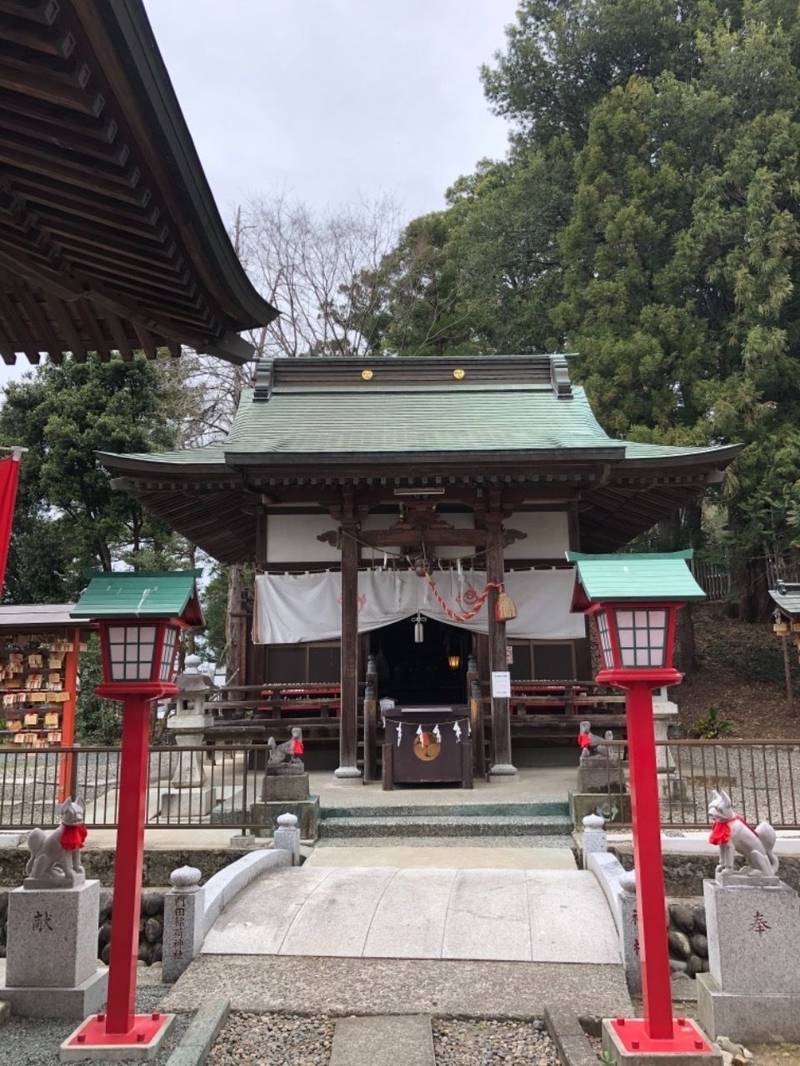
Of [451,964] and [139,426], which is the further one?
[139,426]

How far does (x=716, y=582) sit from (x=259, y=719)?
19629 millimetres

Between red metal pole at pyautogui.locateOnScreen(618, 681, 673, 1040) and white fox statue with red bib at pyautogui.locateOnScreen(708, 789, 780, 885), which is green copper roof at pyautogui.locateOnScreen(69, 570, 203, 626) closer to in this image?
red metal pole at pyautogui.locateOnScreen(618, 681, 673, 1040)

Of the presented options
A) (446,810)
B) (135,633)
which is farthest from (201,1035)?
(446,810)

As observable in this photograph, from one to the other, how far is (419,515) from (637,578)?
7.17 meters

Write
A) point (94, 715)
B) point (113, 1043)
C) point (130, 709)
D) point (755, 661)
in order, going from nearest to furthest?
1. point (113, 1043)
2. point (130, 709)
3. point (94, 715)
4. point (755, 661)

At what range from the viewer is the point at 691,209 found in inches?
790

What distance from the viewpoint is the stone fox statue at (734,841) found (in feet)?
15.5

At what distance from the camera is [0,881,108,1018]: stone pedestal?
15.9 ft

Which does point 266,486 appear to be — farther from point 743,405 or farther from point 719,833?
point 743,405

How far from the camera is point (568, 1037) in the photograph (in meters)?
4.23

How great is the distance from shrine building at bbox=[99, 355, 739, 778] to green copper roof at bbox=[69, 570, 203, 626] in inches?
223

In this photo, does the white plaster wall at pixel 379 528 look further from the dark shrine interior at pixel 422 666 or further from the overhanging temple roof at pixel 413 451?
the dark shrine interior at pixel 422 666

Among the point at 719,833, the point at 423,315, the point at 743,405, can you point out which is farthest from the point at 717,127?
the point at 719,833

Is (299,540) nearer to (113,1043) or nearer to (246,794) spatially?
(246,794)
